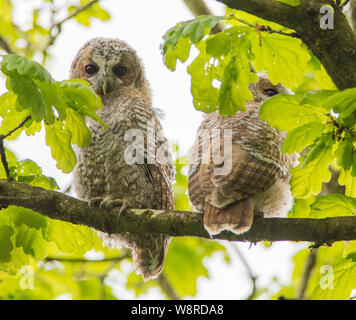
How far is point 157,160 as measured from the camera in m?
3.74

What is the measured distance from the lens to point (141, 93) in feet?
14.1

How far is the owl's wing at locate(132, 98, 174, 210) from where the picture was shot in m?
3.71

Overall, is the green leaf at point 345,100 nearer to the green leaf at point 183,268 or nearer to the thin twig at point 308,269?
the thin twig at point 308,269

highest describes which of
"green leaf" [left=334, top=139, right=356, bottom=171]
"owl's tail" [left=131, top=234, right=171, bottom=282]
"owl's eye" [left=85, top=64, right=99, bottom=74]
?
Result: "owl's eye" [left=85, top=64, right=99, bottom=74]

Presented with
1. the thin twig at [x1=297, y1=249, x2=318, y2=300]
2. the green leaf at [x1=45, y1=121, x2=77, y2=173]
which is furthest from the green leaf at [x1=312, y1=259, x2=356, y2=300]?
the thin twig at [x1=297, y1=249, x2=318, y2=300]

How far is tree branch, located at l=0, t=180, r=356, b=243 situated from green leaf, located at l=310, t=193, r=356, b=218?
5.7 inches

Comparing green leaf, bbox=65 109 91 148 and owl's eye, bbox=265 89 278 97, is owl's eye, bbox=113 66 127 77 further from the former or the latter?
green leaf, bbox=65 109 91 148

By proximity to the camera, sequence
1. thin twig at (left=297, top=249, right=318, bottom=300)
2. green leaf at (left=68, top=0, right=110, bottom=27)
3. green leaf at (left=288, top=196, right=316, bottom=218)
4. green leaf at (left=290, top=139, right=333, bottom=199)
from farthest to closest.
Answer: green leaf at (left=68, top=0, right=110, bottom=27)
green leaf at (left=288, top=196, right=316, bottom=218)
thin twig at (left=297, top=249, right=318, bottom=300)
green leaf at (left=290, top=139, right=333, bottom=199)

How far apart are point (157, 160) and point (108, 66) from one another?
99cm

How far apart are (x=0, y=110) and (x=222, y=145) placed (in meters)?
1.19

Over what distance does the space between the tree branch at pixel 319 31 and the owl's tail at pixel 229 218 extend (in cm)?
78

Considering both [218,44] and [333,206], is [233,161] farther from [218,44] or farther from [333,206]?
[218,44]
